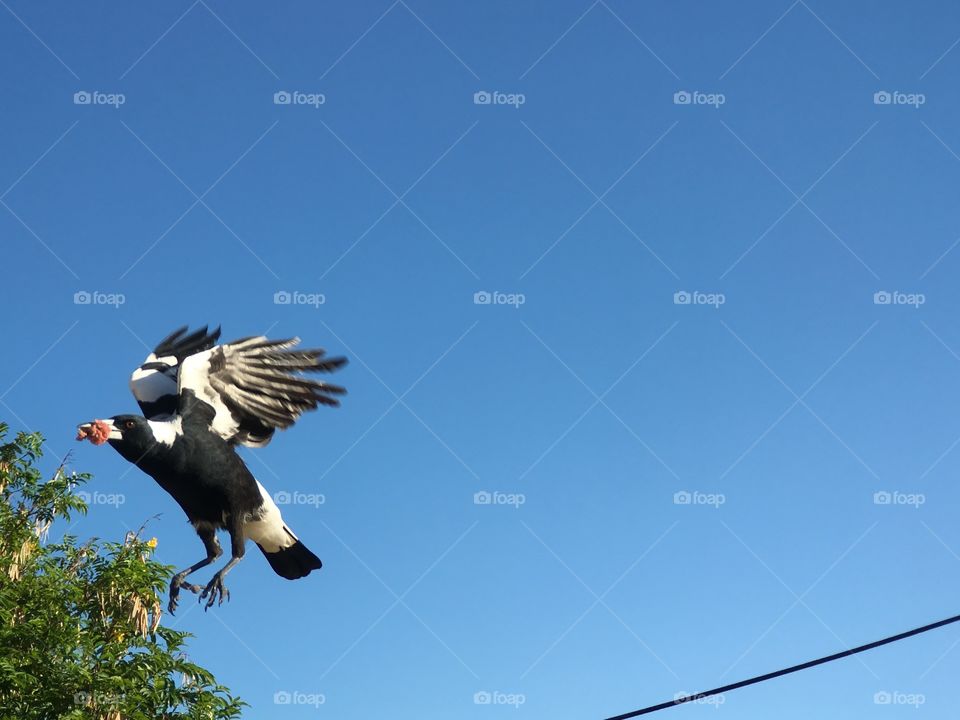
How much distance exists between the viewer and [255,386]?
4.58 metres

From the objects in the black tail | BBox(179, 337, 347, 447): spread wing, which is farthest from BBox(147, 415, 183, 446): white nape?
the black tail

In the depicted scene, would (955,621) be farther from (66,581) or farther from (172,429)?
(66,581)

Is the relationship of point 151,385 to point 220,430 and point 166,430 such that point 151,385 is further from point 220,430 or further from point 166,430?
point 166,430

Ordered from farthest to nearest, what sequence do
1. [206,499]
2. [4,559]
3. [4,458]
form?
[4,458], [4,559], [206,499]

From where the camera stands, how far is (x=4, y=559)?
1002 cm

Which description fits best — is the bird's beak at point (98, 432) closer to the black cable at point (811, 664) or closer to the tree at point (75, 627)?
the black cable at point (811, 664)

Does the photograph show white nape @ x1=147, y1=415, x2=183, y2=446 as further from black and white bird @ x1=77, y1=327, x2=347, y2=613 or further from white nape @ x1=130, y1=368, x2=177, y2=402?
white nape @ x1=130, y1=368, x2=177, y2=402

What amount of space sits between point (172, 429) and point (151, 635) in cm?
727

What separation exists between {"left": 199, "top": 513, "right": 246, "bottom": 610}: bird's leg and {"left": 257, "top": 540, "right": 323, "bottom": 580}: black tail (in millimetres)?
525

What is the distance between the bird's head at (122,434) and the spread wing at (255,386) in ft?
2.08

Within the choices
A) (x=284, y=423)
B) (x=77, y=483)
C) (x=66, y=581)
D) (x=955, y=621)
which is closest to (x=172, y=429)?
(x=284, y=423)

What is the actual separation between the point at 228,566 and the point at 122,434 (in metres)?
0.63

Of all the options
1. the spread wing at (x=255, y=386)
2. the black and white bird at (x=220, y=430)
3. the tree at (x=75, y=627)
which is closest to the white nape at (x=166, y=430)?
the black and white bird at (x=220, y=430)

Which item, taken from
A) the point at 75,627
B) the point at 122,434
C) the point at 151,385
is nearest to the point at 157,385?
the point at 151,385
